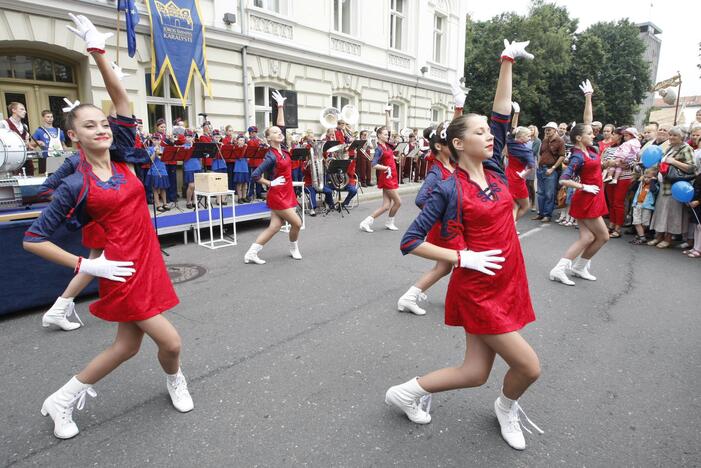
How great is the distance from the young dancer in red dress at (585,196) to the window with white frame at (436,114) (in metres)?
19.5

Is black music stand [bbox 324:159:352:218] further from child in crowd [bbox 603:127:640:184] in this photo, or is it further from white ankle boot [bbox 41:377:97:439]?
white ankle boot [bbox 41:377:97:439]

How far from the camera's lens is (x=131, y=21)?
10.5 metres

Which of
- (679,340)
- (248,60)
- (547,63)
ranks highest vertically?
(547,63)

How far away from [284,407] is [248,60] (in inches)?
521

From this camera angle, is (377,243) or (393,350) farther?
(377,243)

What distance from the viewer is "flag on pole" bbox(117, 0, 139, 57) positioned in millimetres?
10234

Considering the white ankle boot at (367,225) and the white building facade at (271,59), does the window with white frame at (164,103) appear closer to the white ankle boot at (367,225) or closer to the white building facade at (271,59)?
the white building facade at (271,59)

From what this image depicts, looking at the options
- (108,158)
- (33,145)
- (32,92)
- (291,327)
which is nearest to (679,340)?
(291,327)

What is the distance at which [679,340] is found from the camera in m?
4.28

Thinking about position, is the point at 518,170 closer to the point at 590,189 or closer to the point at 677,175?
the point at 590,189

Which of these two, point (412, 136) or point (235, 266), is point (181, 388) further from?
point (412, 136)

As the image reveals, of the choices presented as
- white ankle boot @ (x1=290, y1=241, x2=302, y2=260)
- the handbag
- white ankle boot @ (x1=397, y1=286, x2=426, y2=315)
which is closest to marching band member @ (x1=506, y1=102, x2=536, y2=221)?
the handbag

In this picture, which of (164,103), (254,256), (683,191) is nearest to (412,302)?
(254,256)

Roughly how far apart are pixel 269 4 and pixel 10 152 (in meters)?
12.5
